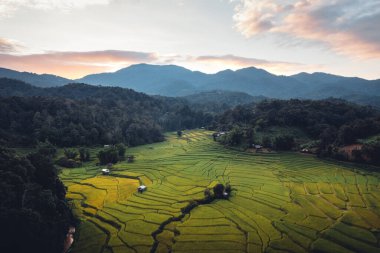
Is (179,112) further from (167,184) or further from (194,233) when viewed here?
(194,233)

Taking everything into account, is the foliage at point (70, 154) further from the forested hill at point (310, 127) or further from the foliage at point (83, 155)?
the forested hill at point (310, 127)

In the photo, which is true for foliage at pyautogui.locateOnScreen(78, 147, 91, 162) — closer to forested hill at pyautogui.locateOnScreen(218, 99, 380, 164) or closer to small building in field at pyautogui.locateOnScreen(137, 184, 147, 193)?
small building in field at pyautogui.locateOnScreen(137, 184, 147, 193)

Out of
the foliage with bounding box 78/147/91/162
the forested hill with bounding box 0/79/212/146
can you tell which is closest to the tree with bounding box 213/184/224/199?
the foliage with bounding box 78/147/91/162

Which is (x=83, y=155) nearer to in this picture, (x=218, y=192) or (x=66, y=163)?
(x=66, y=163)

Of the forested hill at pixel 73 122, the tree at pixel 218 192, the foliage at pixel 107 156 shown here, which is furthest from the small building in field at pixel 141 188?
the forested hill at pixel 73 122

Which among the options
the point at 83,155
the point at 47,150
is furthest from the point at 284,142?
the point at 47,150

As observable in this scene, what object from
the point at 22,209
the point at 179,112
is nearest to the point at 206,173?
the point at 22,209

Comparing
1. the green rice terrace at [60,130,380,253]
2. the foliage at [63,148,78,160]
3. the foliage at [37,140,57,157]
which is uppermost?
the foliage at [37,140,57,157]
